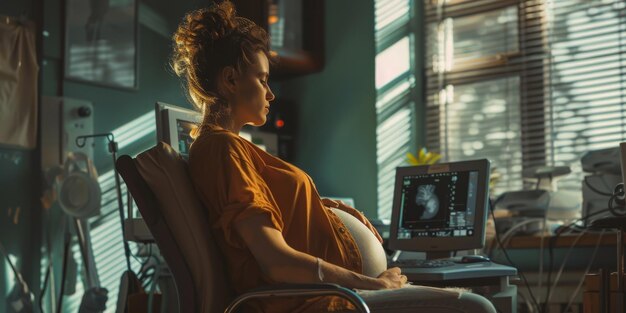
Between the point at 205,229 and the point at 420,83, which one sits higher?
the point at 420,83

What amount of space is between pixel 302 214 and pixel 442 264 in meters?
0.88

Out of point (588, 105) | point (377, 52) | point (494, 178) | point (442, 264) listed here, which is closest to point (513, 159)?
point (494, 178)

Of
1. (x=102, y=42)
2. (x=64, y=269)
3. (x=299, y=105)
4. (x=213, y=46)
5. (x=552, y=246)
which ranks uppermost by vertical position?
(x=102, y=42)

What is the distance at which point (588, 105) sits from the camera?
12.7 ft

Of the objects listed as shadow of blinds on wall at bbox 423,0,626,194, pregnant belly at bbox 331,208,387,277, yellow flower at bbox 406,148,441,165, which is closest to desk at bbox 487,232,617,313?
shadow of blinds on wall at bbox 423,0,626,194

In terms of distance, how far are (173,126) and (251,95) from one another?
799 mm

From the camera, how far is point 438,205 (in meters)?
2.84

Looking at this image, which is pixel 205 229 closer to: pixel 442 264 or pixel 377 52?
pixel 442 264

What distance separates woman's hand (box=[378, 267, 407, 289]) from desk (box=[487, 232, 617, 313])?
1.88 m

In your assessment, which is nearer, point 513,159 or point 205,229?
point 205,229

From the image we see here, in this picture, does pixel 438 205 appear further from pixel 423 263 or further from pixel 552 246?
pixel 552 246

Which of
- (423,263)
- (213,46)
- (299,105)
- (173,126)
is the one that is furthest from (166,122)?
(299,105)

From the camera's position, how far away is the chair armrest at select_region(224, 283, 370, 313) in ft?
4.68

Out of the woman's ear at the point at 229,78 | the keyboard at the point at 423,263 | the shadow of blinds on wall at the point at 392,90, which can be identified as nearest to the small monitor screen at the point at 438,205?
the keyboard at the point at 423,263
